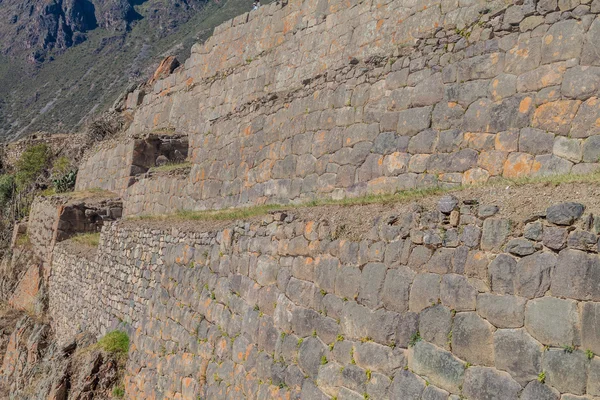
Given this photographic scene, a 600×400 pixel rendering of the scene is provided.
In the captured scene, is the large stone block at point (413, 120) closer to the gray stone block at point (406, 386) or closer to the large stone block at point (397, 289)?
the large stone block at point (397, 289)

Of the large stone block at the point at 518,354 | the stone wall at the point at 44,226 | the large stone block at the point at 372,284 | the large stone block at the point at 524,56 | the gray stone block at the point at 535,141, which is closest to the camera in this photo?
the large stone block at the point at 518,354

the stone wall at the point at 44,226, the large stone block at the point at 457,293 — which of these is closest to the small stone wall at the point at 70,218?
the stone wall at the point at 44,226

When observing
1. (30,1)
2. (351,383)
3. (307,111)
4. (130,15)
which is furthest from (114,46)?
(351,383)

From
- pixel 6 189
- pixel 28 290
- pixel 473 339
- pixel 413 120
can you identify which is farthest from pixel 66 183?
pixel 473 339

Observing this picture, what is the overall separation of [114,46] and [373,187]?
76095 mm

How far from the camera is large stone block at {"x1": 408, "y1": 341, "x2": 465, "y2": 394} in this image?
4.37 metres

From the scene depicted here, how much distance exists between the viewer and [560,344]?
377 centimetres

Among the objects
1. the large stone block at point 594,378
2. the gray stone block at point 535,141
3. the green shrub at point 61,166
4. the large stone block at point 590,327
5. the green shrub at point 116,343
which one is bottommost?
the green shrub at point 116,343

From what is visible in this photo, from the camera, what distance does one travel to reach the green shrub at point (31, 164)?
28266 mm

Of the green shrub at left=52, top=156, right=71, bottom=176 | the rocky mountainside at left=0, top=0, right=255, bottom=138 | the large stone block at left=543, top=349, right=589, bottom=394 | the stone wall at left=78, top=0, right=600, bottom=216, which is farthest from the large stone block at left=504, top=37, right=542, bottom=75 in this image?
the rocky mountainside at left=0, top=0, right=255, bottom=138

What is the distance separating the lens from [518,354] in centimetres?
399

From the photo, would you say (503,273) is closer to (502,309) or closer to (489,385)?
(502,309)

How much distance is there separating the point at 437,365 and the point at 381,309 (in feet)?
2.55

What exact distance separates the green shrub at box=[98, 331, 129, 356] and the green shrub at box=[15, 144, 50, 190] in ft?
64.5
